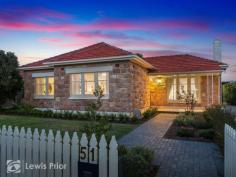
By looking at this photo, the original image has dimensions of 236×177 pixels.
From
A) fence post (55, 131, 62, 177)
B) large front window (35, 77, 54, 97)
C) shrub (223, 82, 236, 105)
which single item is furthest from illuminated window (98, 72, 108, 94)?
shrub (223, 82, 236, 105)

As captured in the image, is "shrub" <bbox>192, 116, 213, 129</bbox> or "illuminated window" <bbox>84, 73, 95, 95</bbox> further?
"illuminated window" <bbox>84, 73, 95, 95</bbox>

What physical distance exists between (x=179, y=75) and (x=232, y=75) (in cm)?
1902

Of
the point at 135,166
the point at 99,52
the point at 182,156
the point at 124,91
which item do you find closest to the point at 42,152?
the point at 135,166

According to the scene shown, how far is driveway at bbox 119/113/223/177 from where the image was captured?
181 inches

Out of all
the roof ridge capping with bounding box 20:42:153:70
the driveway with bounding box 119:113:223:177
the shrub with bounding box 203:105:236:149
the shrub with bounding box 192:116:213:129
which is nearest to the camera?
the driveway with bounding box 119:113:223:177

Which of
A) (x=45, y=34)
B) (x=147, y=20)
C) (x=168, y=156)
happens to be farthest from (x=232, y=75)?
(x=168, y=156)

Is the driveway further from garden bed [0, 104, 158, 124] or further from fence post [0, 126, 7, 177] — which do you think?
garden bed [0, 104, 158, 124]

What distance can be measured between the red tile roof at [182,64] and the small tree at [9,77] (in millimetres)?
11969

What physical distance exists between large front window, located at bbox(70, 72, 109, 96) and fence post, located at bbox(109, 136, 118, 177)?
9.93 m

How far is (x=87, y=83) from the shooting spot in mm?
13898

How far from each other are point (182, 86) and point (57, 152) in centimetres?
1467

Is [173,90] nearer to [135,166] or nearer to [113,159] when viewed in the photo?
[135,166]

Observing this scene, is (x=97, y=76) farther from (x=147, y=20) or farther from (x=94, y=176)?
(x=94, y=176)

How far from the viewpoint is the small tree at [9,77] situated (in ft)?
53.8
